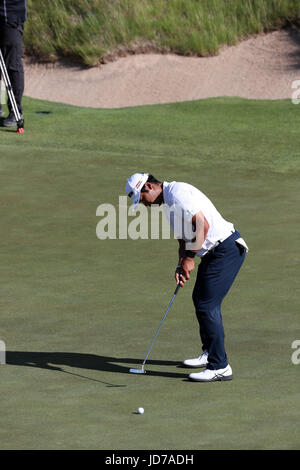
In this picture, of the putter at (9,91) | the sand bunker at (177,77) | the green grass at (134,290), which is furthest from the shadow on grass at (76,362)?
the sand bunker at (177,77)

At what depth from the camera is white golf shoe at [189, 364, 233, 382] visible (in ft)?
31.1

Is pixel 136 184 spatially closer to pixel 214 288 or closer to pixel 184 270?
pixel 184 270

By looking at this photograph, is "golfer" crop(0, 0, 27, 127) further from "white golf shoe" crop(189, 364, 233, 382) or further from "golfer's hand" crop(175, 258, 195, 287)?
"white golf shoe" crop(189, 364, 233, 382)

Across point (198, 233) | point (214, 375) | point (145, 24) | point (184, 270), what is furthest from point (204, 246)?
point (145, 24)

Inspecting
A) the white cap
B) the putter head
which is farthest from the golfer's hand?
the putter head

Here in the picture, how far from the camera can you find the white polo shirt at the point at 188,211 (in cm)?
935

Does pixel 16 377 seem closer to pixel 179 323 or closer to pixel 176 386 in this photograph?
pixel 176 386

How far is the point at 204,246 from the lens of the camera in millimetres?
9578

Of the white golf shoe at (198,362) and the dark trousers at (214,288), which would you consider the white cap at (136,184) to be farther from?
the white golf shoe at (198,362)

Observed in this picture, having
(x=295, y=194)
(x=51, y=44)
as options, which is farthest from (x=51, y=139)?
(x=51, y=44)

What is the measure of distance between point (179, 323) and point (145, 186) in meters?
2.22

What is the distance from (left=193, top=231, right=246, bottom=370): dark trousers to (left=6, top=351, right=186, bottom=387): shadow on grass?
0.39 metres

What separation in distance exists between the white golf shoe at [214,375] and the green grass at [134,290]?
0.08m

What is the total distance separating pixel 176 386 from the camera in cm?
944
